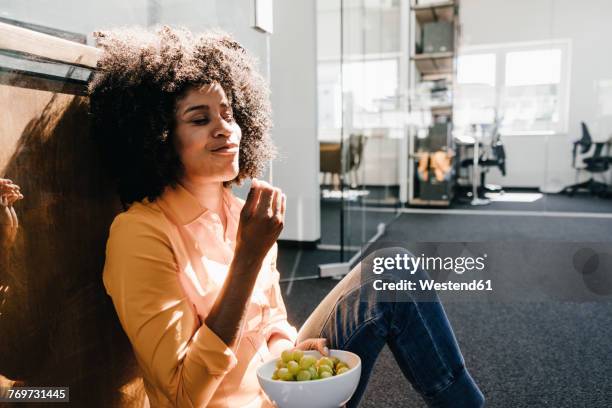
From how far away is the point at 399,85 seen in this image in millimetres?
4816

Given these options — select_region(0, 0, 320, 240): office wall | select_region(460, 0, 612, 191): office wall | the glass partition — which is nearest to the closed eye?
select_region(0, 0, 320, 240): office wall

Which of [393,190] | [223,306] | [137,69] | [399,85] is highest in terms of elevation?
[399,85]

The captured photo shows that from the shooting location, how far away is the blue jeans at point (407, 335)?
89 cm

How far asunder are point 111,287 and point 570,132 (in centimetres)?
499

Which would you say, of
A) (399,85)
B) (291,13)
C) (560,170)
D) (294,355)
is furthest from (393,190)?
(294,355)

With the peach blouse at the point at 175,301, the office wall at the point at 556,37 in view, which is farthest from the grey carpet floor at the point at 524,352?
the office wall at the point at 556,37

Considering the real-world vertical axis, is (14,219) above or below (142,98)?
below

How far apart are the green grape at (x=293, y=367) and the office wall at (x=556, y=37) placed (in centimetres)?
412

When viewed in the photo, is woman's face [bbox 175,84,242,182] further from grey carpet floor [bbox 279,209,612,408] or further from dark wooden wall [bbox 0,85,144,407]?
grey carpet floor [bbox 279,209,612,408]

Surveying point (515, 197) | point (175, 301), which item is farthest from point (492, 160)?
point (175, 301)

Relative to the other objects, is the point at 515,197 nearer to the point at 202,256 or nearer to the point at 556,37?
the point at 556,37

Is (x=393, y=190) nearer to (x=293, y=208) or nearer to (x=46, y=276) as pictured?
(x=293, y=208)

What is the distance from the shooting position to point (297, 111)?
3.07 metres

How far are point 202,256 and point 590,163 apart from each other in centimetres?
503
